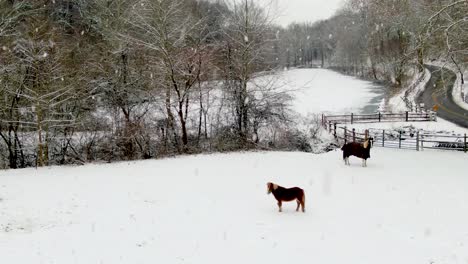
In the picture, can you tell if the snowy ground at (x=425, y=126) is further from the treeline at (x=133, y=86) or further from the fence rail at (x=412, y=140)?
the treeline at (x=133, y=86)

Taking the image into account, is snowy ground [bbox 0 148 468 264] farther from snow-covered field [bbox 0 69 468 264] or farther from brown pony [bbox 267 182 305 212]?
brown pony [bbox 267 182 305 212]

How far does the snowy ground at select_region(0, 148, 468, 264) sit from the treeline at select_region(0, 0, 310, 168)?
226 inches

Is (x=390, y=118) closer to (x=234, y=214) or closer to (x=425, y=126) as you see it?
(x=425, y=126)

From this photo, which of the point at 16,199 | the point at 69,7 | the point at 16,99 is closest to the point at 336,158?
the point at 16,199

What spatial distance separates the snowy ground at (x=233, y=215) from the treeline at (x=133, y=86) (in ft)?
18.9

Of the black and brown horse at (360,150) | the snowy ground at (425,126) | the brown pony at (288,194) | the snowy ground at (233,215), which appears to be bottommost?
the snowy ground at (233,215)

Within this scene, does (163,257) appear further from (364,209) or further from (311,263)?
(364,209)

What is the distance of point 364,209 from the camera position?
41.1ft

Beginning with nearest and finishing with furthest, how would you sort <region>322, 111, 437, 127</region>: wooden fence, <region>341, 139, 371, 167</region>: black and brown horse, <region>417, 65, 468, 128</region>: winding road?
1. <region>341, 139, 371, 167</region>: black and brown horse
2. <region>417, 65, 468, 128</region>: winding road
3. <region>322, 111, 437, 127</region>: wooden fence

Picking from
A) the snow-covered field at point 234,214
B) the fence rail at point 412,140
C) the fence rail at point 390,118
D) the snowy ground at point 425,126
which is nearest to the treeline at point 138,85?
the fence rail at point 412,140

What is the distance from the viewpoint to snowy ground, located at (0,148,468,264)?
368 inches

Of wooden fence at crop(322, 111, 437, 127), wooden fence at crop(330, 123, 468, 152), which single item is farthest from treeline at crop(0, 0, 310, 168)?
wooden fence at crop(322, 111, 437, 127)

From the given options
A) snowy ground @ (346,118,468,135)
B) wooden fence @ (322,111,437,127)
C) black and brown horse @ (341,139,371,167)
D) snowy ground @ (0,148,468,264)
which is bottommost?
snowy ground @ (0,148,468,264)

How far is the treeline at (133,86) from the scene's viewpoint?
22984 millimetres
